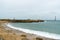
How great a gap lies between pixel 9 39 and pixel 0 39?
43.4 inches

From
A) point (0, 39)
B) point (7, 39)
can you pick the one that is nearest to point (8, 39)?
point (7, 39)

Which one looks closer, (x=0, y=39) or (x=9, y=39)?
(x=0, y=39)

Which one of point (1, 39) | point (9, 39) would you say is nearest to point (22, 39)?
point (9, 39)

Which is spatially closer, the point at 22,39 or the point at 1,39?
the point at 1,39

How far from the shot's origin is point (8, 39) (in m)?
14.8

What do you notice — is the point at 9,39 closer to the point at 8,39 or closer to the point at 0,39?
the point at 8,39

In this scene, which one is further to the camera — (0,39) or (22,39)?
(22,39)

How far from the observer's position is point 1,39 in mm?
14086

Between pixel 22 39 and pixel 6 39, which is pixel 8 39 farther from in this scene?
pixel 22 39

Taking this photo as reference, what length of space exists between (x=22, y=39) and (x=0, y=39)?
2.29 m

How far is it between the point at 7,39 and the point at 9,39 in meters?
0.21

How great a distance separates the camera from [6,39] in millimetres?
14688

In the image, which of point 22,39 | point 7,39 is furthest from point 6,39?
point 22,39

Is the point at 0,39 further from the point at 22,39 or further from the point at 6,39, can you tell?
the point at 22,39
